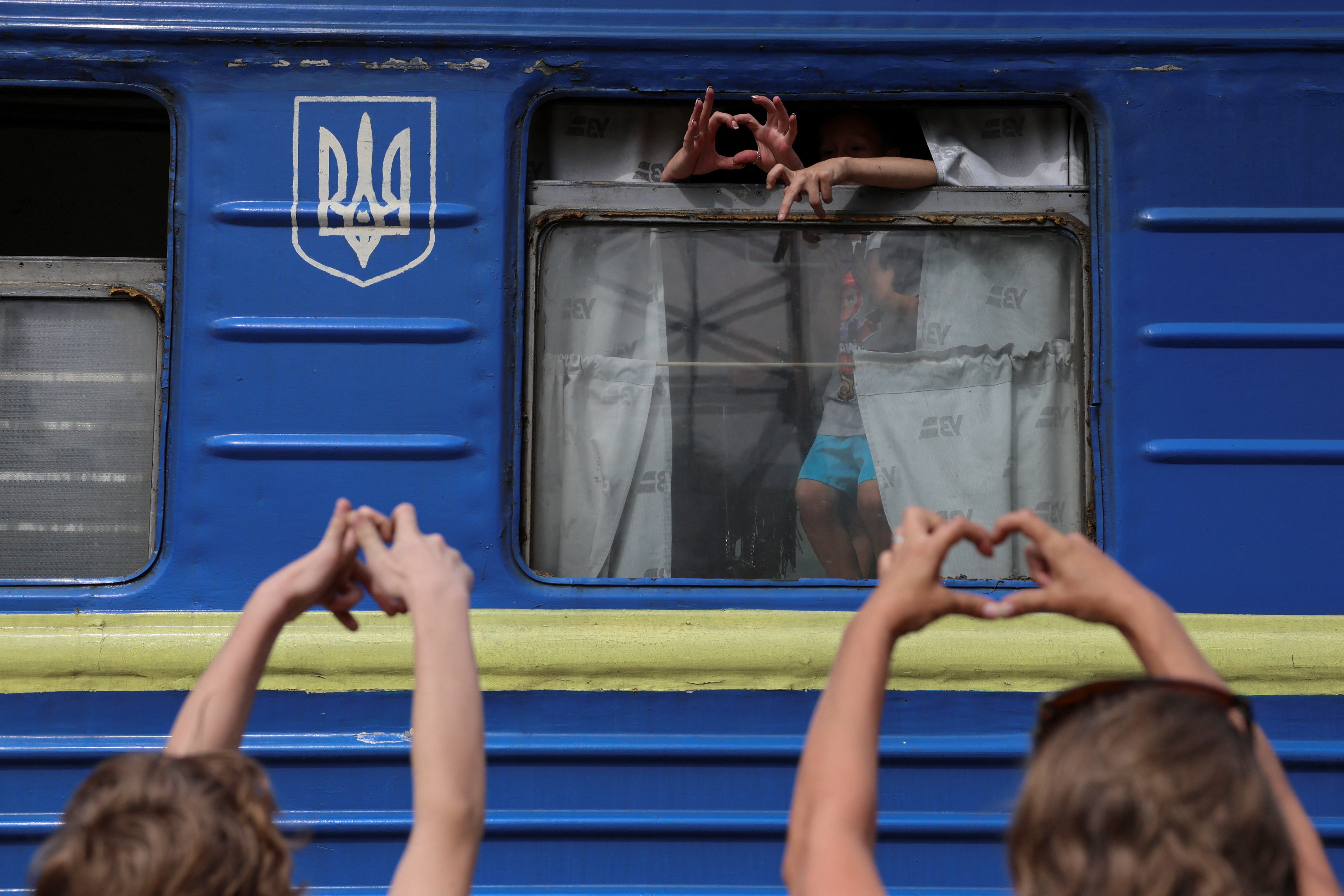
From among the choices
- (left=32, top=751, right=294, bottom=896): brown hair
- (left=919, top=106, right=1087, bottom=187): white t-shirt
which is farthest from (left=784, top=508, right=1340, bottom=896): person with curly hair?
(left=919, top=106, right=1087, bottom=187): white t-shirt

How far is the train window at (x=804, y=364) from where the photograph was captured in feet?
6.64

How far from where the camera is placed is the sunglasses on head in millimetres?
860

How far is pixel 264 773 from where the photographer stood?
1.08 metres

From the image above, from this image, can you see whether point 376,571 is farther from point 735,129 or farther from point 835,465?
point 735,129

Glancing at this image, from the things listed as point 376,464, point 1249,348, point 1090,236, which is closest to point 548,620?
point 376,464

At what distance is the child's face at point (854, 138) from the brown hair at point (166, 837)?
1633 millimetres

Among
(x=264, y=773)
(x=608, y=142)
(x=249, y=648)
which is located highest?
(x=608, y=142)

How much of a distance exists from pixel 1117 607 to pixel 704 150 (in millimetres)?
1238

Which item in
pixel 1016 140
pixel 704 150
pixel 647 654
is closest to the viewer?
pixel 647 654

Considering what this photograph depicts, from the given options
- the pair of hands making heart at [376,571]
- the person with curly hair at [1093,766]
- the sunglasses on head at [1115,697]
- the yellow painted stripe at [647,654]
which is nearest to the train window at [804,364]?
the yellow painted stripe at [647,654]

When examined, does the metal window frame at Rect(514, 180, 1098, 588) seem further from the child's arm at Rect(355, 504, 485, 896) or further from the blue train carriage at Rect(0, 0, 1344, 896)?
the child's arm at Rect(355, 504, 485, 896)

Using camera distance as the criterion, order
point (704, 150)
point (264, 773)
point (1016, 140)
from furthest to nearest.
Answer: point (1016, 140) < point (704, 150) < point (264, 773)

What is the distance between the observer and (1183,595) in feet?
6.26

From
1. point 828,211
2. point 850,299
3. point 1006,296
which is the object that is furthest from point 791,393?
point 1006,296
